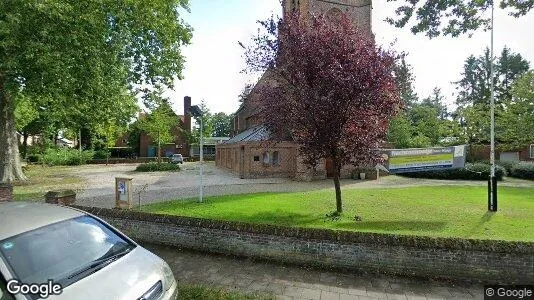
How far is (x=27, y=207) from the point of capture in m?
4.52

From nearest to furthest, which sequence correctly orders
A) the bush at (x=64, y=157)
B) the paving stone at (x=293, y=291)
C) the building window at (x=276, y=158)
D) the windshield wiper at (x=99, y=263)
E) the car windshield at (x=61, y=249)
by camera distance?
1. the car windshield at (x=61, y=249)
2. the windshield wiper at (x=99, y=263)
3. the paving stone at (x=293, y=291)
4. the building window at (x=276, y=158)
5. the bush at (x=64, y=157)

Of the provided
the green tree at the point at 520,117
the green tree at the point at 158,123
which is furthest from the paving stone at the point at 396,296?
the green tree at the point at 158,123

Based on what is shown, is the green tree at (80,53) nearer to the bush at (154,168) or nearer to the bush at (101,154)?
the bush at (154,168)

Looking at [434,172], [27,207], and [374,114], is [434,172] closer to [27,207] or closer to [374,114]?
[374,114]

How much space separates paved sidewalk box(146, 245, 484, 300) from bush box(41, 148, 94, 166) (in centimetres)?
4139

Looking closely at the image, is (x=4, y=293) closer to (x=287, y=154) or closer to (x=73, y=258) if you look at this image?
(x=73, y=258)

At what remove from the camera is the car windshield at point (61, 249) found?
3.48 metres

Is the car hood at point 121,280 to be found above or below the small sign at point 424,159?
below

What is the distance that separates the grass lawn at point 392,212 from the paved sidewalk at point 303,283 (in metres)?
2.56

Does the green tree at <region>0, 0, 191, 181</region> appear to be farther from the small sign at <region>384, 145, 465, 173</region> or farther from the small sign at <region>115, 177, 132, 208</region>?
the small sign at <region>384, 145, 465, 173</region>

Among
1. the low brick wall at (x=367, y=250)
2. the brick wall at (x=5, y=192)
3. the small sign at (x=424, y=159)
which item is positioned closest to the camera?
the low brick wall at (x=367, y=250)

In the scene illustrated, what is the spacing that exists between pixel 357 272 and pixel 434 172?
2026 cm

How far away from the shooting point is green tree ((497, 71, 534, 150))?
86.6 ft

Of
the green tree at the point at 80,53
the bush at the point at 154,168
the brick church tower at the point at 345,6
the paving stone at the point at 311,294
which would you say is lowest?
the paving stone at the point at 311,294
